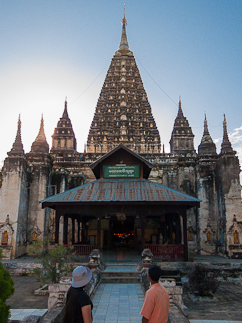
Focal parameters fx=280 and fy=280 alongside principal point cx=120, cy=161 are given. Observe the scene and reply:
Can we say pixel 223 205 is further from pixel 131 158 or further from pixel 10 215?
pixel 10 215

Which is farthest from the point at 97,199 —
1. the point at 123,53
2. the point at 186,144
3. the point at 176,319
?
the point at 123,53

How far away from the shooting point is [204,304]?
39.3 feet

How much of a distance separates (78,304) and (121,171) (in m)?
16.0

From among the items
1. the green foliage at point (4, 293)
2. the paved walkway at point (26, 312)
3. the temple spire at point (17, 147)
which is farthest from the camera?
the temple spire at point (17, 147)

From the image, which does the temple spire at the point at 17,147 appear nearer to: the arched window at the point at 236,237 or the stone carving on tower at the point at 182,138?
the arched window at the point at 236,237

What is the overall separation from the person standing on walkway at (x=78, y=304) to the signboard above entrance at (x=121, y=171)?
51.6 ft

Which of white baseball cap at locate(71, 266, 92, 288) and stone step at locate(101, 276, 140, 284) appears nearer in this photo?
white baseball cap at locate(71, 266, 92, 288)

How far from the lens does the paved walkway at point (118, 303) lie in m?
8.11

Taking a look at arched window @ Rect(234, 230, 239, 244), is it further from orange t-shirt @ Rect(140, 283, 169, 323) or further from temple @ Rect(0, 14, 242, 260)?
orange t-shirt @ Rect(140, 283, 169, 323)

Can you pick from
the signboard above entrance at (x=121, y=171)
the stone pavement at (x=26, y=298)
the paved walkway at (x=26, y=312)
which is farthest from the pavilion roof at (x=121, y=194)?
the paved walkway at (x=26, y=312)

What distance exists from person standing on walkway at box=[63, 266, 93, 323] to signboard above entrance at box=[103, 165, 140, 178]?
1573cm

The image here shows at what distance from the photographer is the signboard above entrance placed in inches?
786

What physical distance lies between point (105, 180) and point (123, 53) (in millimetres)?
44787

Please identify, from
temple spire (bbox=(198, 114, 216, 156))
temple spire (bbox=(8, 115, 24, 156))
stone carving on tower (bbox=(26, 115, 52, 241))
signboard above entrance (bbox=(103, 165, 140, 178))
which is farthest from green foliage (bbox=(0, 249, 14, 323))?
temple spire (bbox=(198, 114, 216, 156))
